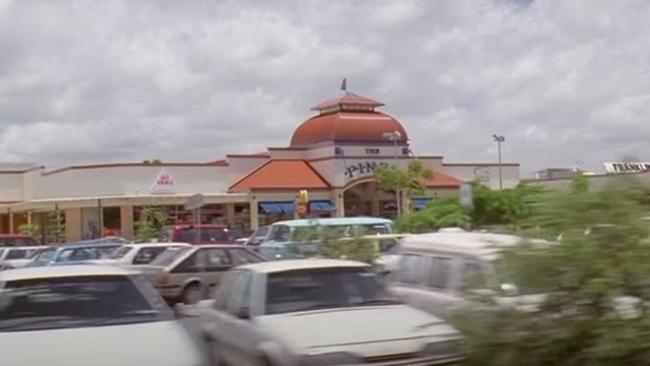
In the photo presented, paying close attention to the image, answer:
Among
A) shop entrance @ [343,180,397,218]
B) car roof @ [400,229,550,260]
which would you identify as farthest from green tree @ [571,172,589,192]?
shop entrance @ [343,180,397,218]

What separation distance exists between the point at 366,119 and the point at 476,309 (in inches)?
2350

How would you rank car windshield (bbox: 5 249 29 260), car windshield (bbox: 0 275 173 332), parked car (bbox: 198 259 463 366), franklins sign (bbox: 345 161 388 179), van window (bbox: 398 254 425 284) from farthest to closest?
1. franklins sign (bbox: 345 161 388 179)
2. car windshield (bbox: 5 249 29 260)
3. van window (bbox: 398 254 425 284)
4. car windshield (bbox: 0 275 173 332)
5. parked car (bbox: 198 259 463 366)

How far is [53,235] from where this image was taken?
59156mm

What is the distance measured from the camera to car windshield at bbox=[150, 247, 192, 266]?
22.6 metres

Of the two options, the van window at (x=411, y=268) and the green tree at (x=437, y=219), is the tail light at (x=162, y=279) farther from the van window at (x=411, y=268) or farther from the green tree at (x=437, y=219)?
the green tree at (x=437, y=219)

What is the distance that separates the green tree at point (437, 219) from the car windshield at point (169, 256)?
900 cm

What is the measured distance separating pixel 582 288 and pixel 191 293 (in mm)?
16395

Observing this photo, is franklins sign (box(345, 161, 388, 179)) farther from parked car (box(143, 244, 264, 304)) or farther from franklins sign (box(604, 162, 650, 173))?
franklins sign (box(604, 162, 650, 173))

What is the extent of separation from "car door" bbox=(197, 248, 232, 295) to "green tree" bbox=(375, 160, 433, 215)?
124 ft

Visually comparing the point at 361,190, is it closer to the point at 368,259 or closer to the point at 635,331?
the point at 368,259

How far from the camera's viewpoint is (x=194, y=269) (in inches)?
870

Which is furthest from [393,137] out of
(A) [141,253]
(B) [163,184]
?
(A) [141,253]

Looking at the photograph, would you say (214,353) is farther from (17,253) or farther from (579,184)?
(17,253)

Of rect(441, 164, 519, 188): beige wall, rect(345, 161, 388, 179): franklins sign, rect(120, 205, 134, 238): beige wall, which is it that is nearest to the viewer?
rect(120, 205, 134, 238): beige wall
